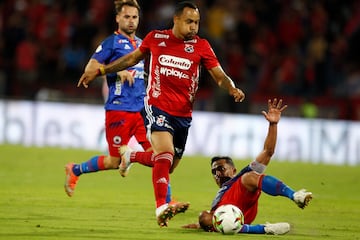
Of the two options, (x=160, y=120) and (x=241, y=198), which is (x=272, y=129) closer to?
(x=241, y=198)

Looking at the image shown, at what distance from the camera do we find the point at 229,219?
9344mm

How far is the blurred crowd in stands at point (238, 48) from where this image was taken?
2267 cm

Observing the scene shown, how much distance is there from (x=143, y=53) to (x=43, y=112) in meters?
12.4

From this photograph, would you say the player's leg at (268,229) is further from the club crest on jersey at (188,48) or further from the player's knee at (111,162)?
the player's knee at (111,162)

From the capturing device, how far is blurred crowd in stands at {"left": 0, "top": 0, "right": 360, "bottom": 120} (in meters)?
22.7

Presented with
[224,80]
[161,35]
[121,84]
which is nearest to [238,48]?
[121,84]

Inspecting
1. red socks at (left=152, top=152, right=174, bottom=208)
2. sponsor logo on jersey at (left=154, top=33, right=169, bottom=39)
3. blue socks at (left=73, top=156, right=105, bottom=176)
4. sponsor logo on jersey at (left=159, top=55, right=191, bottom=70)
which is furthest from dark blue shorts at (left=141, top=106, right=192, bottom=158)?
blue socks at (left=73, top=156, right=105, bottom=176)

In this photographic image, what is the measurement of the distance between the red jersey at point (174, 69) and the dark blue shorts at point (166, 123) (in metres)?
0.06

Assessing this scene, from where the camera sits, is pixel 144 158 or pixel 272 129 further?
pixel 144 158

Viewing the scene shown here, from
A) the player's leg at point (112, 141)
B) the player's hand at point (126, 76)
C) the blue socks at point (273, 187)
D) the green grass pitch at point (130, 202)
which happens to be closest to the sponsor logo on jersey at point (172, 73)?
the blue socks at point (273, 187)

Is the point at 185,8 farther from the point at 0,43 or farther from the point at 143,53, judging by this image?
the point at 0,43

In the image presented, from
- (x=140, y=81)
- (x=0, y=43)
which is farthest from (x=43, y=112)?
(x=140, y=81)

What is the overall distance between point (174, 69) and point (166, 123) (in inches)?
23.3

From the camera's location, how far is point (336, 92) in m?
22.7
